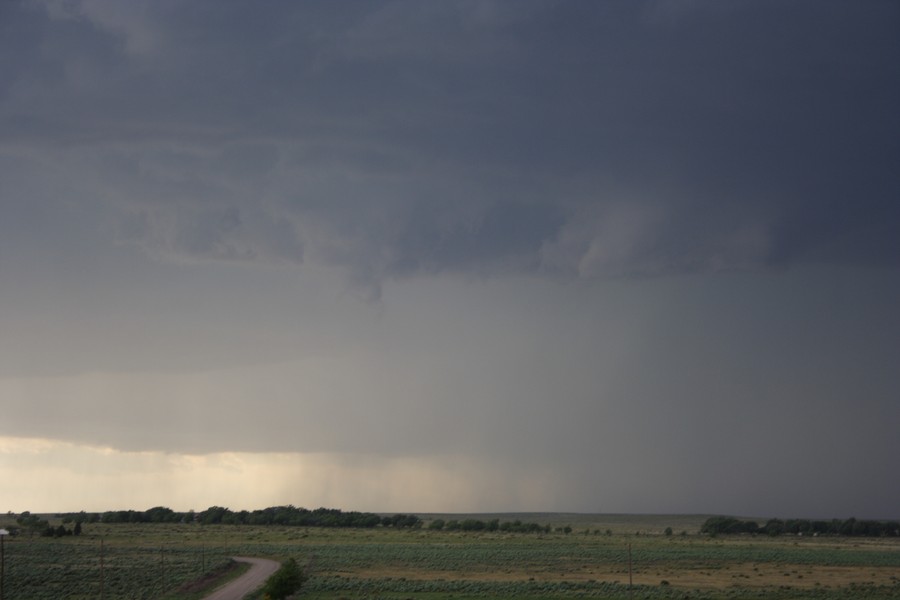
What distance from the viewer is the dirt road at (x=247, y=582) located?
219 feet

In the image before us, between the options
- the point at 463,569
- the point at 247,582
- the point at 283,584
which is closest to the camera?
the point at 283,584

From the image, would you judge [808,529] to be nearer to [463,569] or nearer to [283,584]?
[463,569]

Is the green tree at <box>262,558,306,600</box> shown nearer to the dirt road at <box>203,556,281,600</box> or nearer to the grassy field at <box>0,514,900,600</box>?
the dirt road at <box>203,556,281,600</box>

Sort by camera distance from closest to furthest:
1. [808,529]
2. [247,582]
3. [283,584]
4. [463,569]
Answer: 1. [283,584]
2. [247,582]
3. [463,569]
4. [808,529]

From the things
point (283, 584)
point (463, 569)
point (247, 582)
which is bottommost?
point (463, 569)

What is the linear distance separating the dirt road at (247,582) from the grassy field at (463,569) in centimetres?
257

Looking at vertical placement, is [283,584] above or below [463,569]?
above

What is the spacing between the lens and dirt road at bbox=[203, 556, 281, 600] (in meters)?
66.8

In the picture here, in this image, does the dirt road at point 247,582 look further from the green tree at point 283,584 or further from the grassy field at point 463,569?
the green tree at point 283,584

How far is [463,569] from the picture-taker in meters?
91.7

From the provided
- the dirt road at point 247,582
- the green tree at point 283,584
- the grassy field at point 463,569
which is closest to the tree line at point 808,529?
the grassy field at point 463,569

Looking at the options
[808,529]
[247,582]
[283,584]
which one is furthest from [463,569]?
[808,529]

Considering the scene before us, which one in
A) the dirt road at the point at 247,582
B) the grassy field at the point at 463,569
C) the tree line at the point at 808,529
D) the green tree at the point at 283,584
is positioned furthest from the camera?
the tree line at the point at 808,529

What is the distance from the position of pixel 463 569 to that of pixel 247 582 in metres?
24.2
